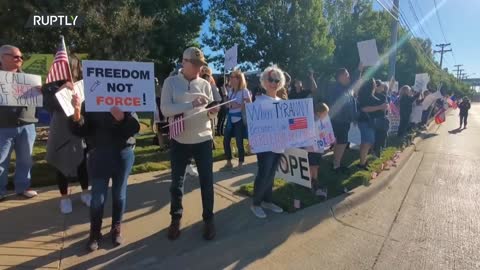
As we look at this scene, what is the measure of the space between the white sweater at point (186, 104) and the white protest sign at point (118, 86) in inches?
6.0

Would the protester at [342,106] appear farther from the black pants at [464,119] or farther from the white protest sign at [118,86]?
the black pants at [464,119]

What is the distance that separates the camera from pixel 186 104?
3.96m

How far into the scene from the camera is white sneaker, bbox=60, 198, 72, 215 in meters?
4.79

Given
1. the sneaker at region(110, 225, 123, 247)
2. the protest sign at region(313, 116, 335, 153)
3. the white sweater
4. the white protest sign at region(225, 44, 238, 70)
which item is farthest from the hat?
the white protest sign at region(225, 44, 238, 70)

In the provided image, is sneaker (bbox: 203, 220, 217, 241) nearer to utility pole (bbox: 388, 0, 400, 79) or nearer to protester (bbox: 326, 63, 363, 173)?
protester (bbox: 326, 63, 363, 173)

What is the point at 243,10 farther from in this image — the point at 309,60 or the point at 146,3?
the point at 146,3

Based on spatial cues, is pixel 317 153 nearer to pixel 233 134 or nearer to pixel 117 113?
pixel 233 134

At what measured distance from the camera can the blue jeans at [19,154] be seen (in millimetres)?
5070

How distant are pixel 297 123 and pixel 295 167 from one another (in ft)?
1.83

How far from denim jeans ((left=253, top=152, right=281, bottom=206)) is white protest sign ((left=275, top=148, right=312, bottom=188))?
0.24m

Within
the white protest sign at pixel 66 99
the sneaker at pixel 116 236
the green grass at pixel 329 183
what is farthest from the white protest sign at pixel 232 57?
the sneaker at pixel 116 236

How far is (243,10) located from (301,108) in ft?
83.2

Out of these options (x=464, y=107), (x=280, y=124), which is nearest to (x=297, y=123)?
(x=280, y=124)

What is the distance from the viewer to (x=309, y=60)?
28156mm
